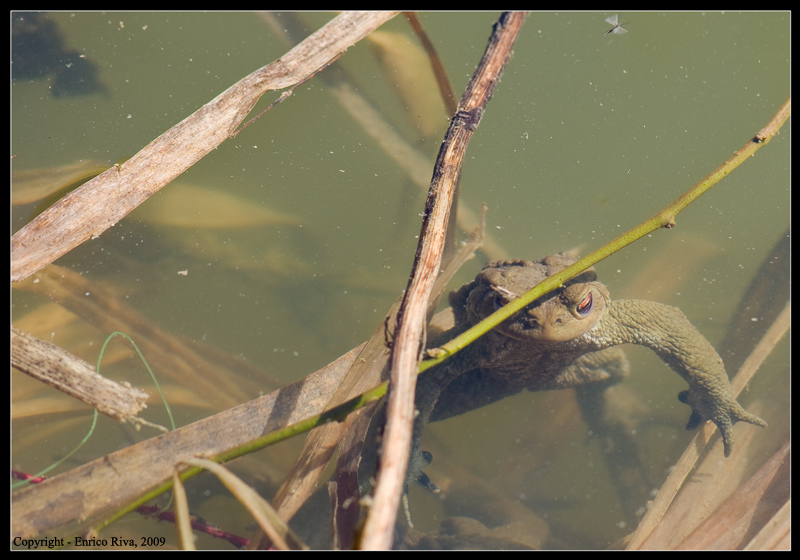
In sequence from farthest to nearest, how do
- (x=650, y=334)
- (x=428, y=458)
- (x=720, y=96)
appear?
(x=720, y=96) → (x=650, y=334) → (x=428, y=458)

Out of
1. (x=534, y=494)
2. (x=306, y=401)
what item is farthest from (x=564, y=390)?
(x=306, y=401)

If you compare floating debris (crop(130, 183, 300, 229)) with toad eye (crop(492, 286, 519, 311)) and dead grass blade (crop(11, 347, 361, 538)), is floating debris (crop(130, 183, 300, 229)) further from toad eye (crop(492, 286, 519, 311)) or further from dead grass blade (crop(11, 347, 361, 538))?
toad eye (crop(492, 286, 519, 311))

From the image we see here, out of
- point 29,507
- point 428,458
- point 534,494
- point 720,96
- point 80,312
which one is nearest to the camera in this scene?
point 29,507

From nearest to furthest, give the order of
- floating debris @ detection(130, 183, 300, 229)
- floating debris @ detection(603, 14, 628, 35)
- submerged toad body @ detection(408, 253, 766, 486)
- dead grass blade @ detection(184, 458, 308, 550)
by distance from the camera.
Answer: dead grass blade @ detection(184, 458, 308, 550), submerged toad body @ detection(408, 253, 766, 486), floating debris @ detection(130, 183, 300, 229), floating debris @ detection(603, 14, 628, 35)

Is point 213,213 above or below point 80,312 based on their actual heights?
above

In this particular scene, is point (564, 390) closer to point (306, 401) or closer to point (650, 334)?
point (650, 334)

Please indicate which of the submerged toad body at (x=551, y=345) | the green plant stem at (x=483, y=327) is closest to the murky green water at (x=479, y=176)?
the submerged toad body at (x=551, y=345)

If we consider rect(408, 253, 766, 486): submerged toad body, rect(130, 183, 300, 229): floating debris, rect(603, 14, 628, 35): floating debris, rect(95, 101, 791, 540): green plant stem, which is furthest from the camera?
rect(603, 14, 628, 35): floating debris

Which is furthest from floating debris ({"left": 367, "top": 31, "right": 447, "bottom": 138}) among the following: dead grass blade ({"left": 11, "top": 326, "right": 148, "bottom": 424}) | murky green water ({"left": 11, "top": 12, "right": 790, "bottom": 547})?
dead grass blade ({"left": 11, "top": 326, "right": 148, "bottom": 424})
